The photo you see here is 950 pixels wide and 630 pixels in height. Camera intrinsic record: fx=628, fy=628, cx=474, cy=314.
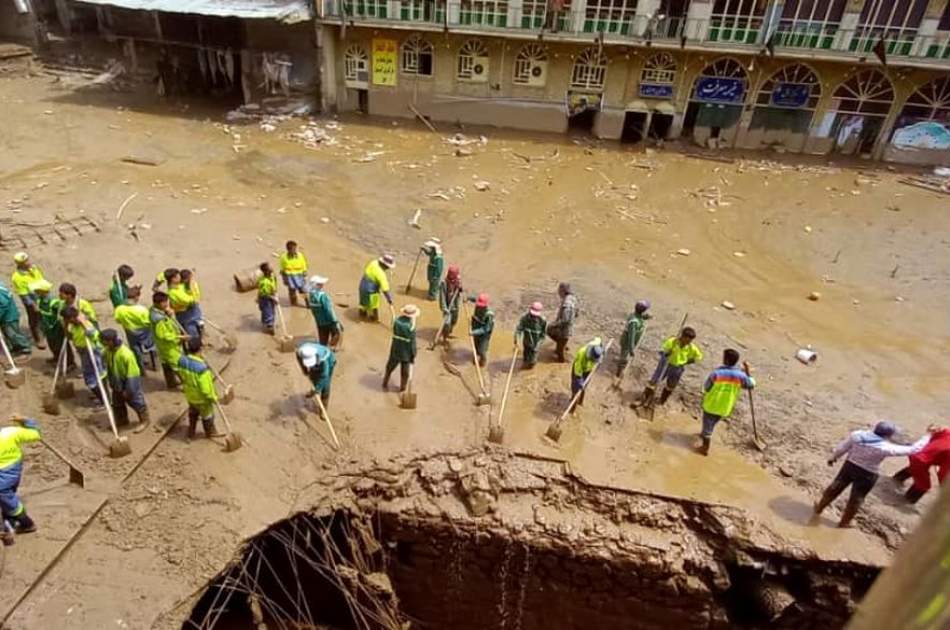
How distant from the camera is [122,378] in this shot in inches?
344

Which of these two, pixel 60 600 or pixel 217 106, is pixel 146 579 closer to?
pixel 60 600

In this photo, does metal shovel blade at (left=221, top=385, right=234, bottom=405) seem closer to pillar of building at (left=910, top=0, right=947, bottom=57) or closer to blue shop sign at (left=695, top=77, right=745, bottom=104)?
blue shop sign at (left=695, top=77, right=745, bottom=104)

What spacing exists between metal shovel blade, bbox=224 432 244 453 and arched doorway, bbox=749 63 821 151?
20.5 m

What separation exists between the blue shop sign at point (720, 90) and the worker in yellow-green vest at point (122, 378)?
Answer: 786 inches

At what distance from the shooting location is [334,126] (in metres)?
22.3

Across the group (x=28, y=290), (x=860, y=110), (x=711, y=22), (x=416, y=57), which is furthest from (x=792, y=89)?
(x=28, y=290)

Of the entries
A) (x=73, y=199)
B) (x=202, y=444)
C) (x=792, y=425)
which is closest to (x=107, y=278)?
(x=73, y=199)

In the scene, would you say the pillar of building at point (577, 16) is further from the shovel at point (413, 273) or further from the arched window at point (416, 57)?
the shovel at point (413, 273)

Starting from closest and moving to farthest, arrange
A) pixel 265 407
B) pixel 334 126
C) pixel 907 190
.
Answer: pixel 265 407
pixel 907 190
pixel 334 126

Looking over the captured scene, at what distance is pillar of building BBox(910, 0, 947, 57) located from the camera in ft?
63.0

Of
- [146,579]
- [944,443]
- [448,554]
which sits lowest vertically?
[448,554]

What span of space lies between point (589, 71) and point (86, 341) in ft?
60.8

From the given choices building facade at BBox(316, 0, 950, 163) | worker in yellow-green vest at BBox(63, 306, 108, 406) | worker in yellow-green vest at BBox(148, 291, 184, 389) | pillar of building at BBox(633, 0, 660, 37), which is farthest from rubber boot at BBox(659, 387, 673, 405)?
pillar of building at BBox(633, 0, 660, 37)

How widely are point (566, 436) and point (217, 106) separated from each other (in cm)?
2030
